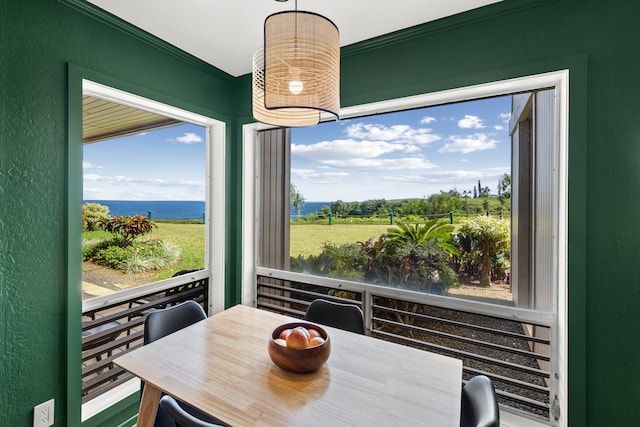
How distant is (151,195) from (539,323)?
8.88 feet

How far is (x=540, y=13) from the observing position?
170 centimetres

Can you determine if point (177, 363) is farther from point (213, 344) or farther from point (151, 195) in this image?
point (151, 195)

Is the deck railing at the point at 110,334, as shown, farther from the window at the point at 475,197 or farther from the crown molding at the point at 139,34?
the crown molding at the point at 139,34

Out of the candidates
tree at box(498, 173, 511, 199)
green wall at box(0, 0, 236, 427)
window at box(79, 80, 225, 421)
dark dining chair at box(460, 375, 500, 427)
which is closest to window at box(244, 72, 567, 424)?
tree at box(498, 173, 511, 199)

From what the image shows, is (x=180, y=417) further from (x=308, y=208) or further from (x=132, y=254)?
(x=308, y=208)

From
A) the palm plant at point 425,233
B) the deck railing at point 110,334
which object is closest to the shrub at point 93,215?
the deck railing at point 110,334

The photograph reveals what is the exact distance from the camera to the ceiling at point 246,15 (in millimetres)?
1782

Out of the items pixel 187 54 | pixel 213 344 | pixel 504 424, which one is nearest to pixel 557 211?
pixel 504 424

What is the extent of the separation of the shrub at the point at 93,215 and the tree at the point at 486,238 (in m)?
2.36

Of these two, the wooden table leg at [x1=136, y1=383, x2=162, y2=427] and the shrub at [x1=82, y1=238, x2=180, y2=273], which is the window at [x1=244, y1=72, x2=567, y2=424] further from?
the wooden table leg at [x1=136, y1=383, x2=162, y2=427]

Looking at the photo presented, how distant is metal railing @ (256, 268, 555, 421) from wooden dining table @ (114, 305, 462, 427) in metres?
0.71

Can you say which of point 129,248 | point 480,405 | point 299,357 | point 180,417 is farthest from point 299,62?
point 129,248

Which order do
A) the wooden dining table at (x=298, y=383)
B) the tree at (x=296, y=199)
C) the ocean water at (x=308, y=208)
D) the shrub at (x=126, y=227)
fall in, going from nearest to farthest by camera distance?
the wooden dining table at (x=298, y=383)
the shrub at (x=126, y=227)
the ocean water at (x=308, y=208)
the tree at (x=296, y=199)

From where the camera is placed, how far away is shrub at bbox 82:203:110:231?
6.46ft
